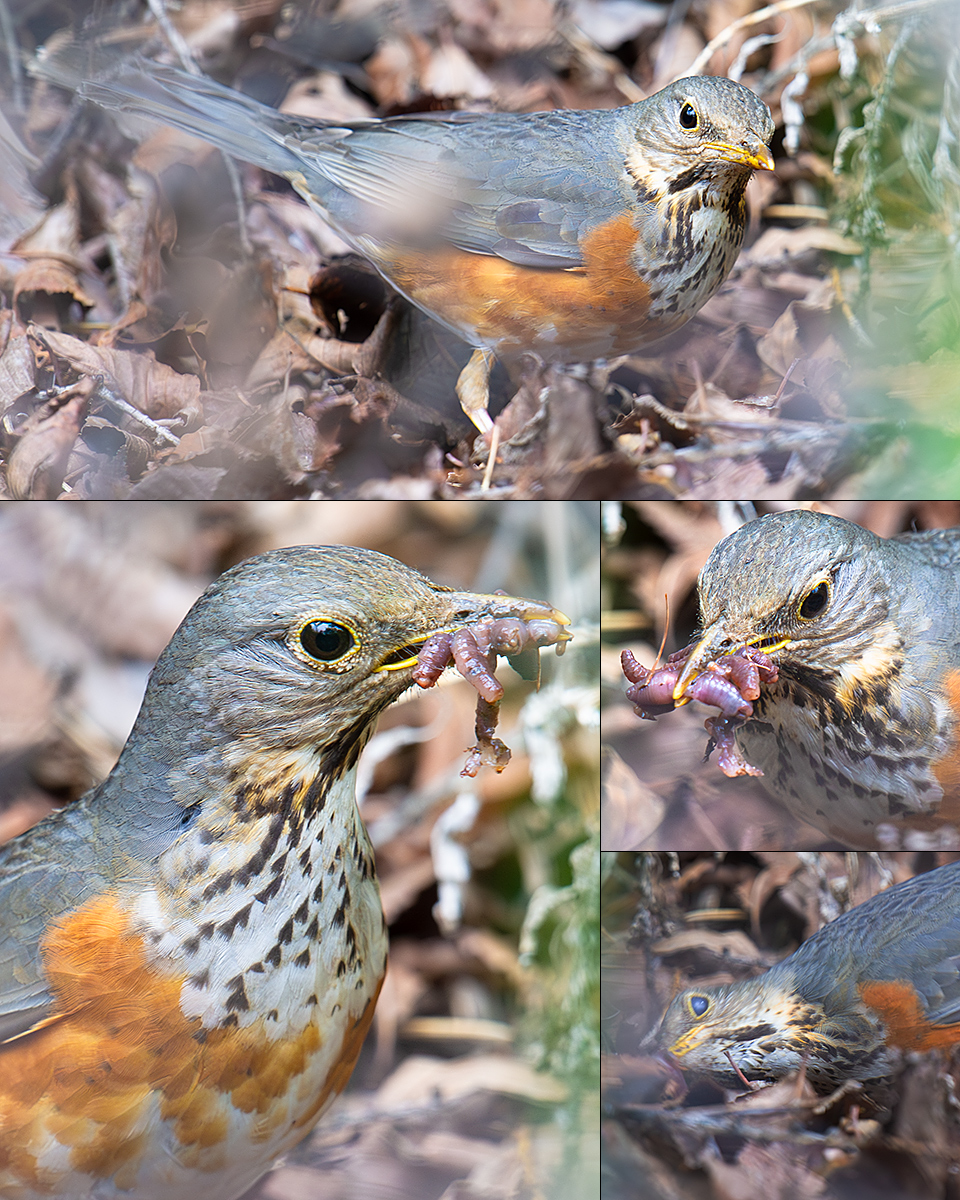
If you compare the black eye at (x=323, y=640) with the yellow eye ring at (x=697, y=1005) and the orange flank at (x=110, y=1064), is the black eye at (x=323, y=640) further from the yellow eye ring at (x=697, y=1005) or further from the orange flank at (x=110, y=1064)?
the yellow eye ring at (x=697, y=1005)

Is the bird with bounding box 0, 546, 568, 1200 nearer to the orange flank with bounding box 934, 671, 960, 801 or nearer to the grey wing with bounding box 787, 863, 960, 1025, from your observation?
the orange flank with bounding box 934, 671, 960, 801

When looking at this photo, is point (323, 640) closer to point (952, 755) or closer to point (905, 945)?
point (952, 755)

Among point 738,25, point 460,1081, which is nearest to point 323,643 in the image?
point 460,1081

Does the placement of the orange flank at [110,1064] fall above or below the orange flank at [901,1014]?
below

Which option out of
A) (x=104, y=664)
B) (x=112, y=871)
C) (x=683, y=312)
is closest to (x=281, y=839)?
(x=112, y=871)

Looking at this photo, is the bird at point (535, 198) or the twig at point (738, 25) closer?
the bird at point (535, 198)

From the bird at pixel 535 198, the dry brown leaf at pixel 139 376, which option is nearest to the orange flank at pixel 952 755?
the bird at pixel 535 198

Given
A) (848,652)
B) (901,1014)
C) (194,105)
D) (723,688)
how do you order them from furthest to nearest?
(194,105) → (901,1014) → (848,652) → (723,688)
